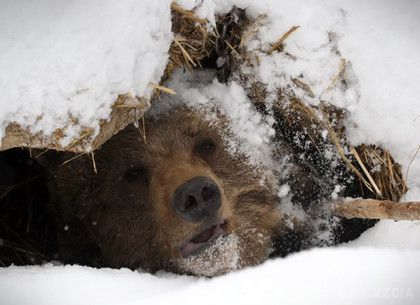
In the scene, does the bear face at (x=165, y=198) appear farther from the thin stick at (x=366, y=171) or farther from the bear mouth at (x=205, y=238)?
the thin stick at (x=366, y=171)

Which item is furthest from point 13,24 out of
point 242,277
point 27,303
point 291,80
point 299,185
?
point 299,185

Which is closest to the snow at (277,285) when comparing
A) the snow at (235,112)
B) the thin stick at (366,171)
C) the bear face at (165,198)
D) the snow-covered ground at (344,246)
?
the snow-covered ground at (344,246)

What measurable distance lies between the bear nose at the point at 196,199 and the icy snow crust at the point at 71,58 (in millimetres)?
574

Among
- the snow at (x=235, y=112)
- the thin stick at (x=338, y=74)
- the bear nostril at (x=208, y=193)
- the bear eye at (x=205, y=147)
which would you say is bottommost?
the bear nostril at (x=208, y=193)

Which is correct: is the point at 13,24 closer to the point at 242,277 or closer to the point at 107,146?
the point at 107,146

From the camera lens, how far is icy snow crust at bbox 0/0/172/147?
232 cm

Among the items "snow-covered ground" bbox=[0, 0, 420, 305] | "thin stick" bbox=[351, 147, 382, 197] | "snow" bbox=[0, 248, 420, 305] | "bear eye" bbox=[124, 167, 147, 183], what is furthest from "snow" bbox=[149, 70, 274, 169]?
"snow" bbox=[0, 248, 420, 305]

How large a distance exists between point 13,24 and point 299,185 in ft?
6.83

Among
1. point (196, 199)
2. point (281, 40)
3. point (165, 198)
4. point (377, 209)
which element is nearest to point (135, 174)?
point (165, 198)

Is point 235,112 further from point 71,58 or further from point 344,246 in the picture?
point 71,58

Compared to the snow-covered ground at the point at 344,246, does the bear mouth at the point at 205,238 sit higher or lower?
lower

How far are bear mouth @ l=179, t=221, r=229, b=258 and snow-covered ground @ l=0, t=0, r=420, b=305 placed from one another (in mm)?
178

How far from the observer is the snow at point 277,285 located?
6.11 feet

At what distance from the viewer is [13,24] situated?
233cm
